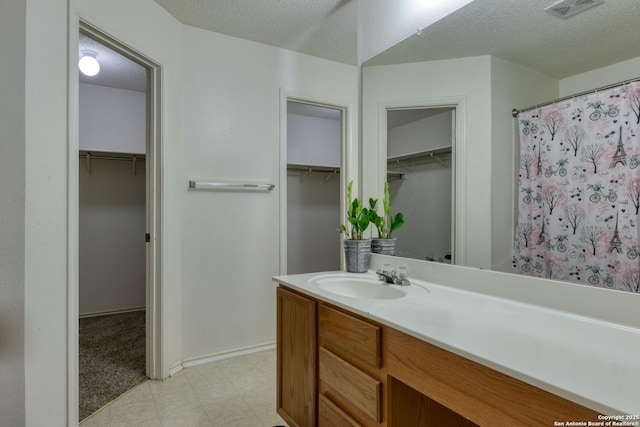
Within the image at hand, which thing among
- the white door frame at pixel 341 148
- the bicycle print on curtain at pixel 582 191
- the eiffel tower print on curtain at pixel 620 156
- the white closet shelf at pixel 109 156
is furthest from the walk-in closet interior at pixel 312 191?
the eiffel tower print on curtain at pixel 620 156

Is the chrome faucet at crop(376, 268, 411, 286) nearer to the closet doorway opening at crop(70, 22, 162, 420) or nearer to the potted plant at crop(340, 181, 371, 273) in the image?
the potted plant at crop(340, 181, 371, 273)

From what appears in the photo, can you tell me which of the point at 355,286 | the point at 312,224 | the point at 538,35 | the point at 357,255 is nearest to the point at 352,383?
the point at 355,286

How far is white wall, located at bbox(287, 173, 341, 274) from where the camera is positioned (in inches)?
153

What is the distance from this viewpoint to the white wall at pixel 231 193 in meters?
2.39

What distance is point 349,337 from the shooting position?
44.8 inches

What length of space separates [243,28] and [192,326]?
220 centimetres

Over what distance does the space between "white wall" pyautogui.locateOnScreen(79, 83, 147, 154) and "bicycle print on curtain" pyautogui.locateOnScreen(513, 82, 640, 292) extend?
354 centimetres

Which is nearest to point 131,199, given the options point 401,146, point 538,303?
point 401,146

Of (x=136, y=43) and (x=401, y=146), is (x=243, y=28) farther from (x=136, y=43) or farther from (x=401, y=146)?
(x=401, y=146)

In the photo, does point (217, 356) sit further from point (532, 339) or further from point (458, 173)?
point (532, 339)

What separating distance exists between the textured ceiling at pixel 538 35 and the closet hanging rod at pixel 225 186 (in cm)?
149

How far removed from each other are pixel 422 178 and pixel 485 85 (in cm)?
50

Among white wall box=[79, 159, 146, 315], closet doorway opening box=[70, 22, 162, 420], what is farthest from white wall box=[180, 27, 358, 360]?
white wall box=[79, 159, 146, 315]

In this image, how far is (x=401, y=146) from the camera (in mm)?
1767
